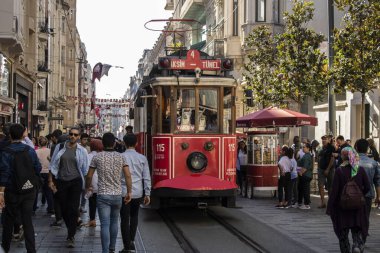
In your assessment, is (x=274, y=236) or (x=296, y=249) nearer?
(x=296, y=249)

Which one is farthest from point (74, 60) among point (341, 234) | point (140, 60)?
point (140, 60)

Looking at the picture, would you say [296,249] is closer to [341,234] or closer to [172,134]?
[341,234]

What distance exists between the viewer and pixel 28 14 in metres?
36.9

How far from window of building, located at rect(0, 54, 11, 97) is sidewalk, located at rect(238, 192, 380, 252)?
502 inches

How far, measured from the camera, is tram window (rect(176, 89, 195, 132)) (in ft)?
46.9

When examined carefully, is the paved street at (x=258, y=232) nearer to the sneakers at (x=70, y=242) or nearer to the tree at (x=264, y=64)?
the sneakers at (x=70, y=242)

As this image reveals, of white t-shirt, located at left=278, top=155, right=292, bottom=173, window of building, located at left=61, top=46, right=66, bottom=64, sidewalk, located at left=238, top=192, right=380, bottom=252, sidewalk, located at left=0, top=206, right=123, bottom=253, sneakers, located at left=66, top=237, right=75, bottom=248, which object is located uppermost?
window of building, located at left=61, top=46, right=66, bottom=64

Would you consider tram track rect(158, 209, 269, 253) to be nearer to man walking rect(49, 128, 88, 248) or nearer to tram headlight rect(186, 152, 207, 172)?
tram headlight rect(186, 152, 207, 172)

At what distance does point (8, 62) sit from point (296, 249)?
21.6m

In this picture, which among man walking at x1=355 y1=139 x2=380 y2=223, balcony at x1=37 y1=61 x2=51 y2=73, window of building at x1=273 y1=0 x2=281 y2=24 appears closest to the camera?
man walking at x1=355 y1=139 x2=380 y2=223

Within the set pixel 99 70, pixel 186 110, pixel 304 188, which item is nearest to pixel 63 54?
pixel 99 70

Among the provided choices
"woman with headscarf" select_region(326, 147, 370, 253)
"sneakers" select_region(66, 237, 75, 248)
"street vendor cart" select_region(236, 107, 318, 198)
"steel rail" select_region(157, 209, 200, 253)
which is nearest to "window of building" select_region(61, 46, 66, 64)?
"street vendor cart" select_region(236, 107, 318, 198)

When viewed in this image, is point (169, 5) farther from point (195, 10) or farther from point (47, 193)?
point (47, 193)

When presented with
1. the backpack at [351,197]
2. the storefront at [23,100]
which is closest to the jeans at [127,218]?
the backpack at [351,197]
